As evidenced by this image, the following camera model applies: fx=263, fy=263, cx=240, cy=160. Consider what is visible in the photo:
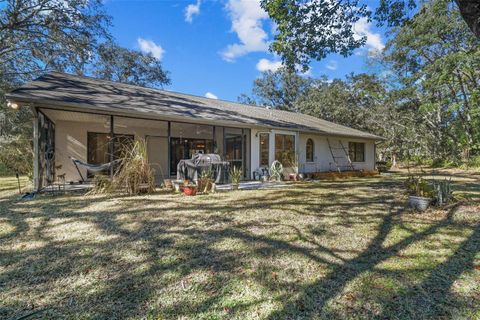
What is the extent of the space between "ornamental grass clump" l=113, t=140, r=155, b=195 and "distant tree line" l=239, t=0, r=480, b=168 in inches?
581

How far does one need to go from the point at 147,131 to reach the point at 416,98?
21.2 meters

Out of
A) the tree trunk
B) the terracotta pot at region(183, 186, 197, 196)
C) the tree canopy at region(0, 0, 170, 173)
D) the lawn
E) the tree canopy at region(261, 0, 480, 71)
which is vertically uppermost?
the tree canopy at region(0, 0, 170, 173)

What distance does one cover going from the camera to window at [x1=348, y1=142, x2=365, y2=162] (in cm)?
1689

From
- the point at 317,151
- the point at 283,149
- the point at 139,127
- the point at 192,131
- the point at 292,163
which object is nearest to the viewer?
the point at 139,127

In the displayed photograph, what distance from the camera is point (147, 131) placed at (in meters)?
12.9

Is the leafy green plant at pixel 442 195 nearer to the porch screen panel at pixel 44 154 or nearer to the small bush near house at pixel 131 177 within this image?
the small bush near house at pixel 131 177

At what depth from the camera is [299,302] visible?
2441 millimetres

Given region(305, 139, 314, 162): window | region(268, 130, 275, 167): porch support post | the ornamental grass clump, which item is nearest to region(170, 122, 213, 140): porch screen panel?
region(268, 130, 275, 167): porch support post

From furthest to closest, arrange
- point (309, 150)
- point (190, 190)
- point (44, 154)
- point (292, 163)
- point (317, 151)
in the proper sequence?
point (317, 151)
point (309, 150)
point (292, 163)
point (44, 154)
point (190, 190)

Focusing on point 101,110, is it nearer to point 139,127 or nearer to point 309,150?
point 139,127

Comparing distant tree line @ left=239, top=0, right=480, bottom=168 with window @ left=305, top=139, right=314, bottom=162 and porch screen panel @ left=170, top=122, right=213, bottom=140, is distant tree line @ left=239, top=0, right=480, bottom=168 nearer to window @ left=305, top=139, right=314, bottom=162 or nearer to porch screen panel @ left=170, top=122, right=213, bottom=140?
window @ left=305, top=139, right=314, bottom=162

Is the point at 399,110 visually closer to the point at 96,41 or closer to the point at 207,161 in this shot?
the point at 207,161

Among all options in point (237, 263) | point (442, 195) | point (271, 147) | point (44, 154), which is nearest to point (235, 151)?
point (271, 147)

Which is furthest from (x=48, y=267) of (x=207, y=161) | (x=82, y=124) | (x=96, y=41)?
(x=96, y=41)
